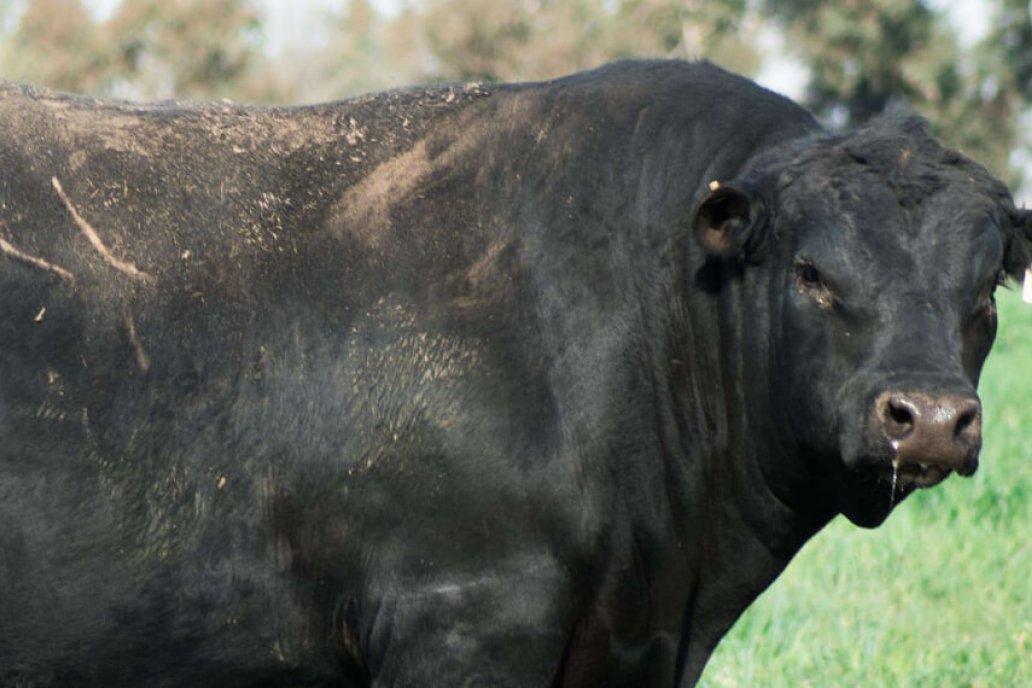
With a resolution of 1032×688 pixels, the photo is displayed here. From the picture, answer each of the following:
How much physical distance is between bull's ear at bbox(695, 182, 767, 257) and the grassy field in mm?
2538

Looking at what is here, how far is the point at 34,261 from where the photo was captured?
4.74 m

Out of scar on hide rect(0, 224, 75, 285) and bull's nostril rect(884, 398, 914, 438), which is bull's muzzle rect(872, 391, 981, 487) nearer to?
bull's nostril rect(884, 398, 914, 438)

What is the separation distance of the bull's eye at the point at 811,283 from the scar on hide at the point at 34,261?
2103 millimetres

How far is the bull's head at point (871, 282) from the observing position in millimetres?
4500

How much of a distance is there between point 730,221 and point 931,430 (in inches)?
35.8

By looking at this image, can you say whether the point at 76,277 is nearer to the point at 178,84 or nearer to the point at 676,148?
the point at 676,148

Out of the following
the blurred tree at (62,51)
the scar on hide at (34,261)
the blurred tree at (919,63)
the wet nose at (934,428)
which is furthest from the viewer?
the blurred tree at (919,63)

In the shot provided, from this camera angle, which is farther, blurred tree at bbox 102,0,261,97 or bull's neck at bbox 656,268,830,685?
blurred tree at bbox 102,0,261,97

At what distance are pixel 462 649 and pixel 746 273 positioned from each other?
141 cm

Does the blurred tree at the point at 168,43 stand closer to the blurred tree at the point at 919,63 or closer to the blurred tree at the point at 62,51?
the blurred tree at the point at 62,51

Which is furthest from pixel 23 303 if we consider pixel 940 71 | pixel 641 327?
pixel 940 71

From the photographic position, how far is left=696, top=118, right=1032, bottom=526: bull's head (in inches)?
177

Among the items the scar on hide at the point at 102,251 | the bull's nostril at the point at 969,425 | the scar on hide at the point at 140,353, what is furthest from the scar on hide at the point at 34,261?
the bull's nostril at the point at 969,425

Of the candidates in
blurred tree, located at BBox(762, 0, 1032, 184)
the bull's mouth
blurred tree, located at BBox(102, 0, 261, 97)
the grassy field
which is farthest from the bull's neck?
blurred tree, located at BBox(762, 0, 1032, 184)
